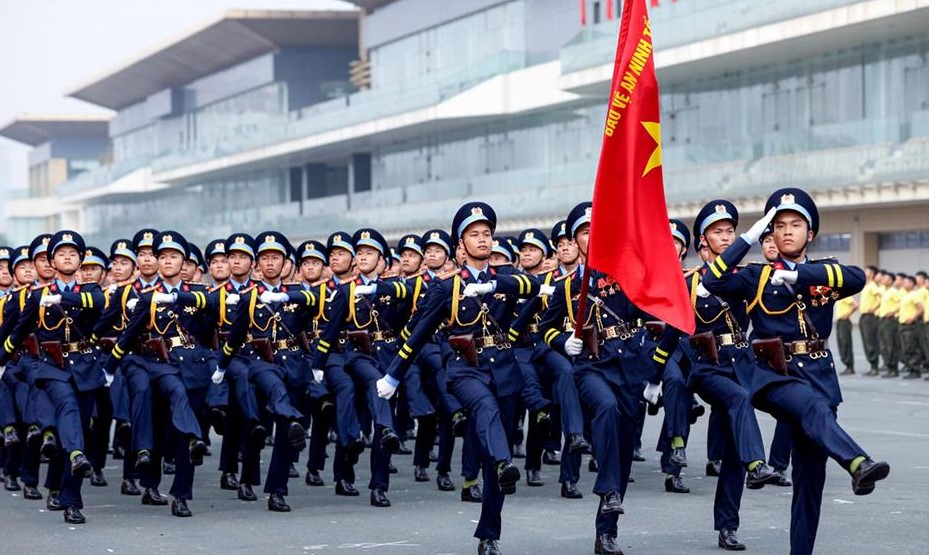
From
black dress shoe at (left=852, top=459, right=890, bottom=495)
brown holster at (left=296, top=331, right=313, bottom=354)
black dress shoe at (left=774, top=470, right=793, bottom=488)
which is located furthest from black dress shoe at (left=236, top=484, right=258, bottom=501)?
black dress shoe at (left=852, top=459, right=890, bottom=495)

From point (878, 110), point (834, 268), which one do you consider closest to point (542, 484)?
point (834, 268)

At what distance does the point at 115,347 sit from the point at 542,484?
377 centimetres

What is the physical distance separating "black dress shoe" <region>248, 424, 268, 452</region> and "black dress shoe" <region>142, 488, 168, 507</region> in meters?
0.81

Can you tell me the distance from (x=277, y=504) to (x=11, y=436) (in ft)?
9.41

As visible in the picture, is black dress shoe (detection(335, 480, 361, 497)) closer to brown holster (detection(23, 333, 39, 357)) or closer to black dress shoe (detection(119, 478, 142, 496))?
black dress shoe (detection(119, 478, 142, 496))

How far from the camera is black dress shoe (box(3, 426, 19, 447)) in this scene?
1456 cm

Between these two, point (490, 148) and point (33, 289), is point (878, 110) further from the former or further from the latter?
point (33, 289)

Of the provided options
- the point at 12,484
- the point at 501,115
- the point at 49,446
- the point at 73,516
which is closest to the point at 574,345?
the point at 73,516

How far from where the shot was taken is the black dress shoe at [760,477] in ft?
33.4

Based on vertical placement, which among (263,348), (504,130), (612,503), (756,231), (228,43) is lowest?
(612,503)

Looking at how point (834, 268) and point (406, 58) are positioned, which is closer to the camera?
point (834, 268)

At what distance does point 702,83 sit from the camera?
150ft

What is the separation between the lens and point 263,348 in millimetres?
14008

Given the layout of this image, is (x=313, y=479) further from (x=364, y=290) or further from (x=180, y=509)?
(x=180, y=509)
